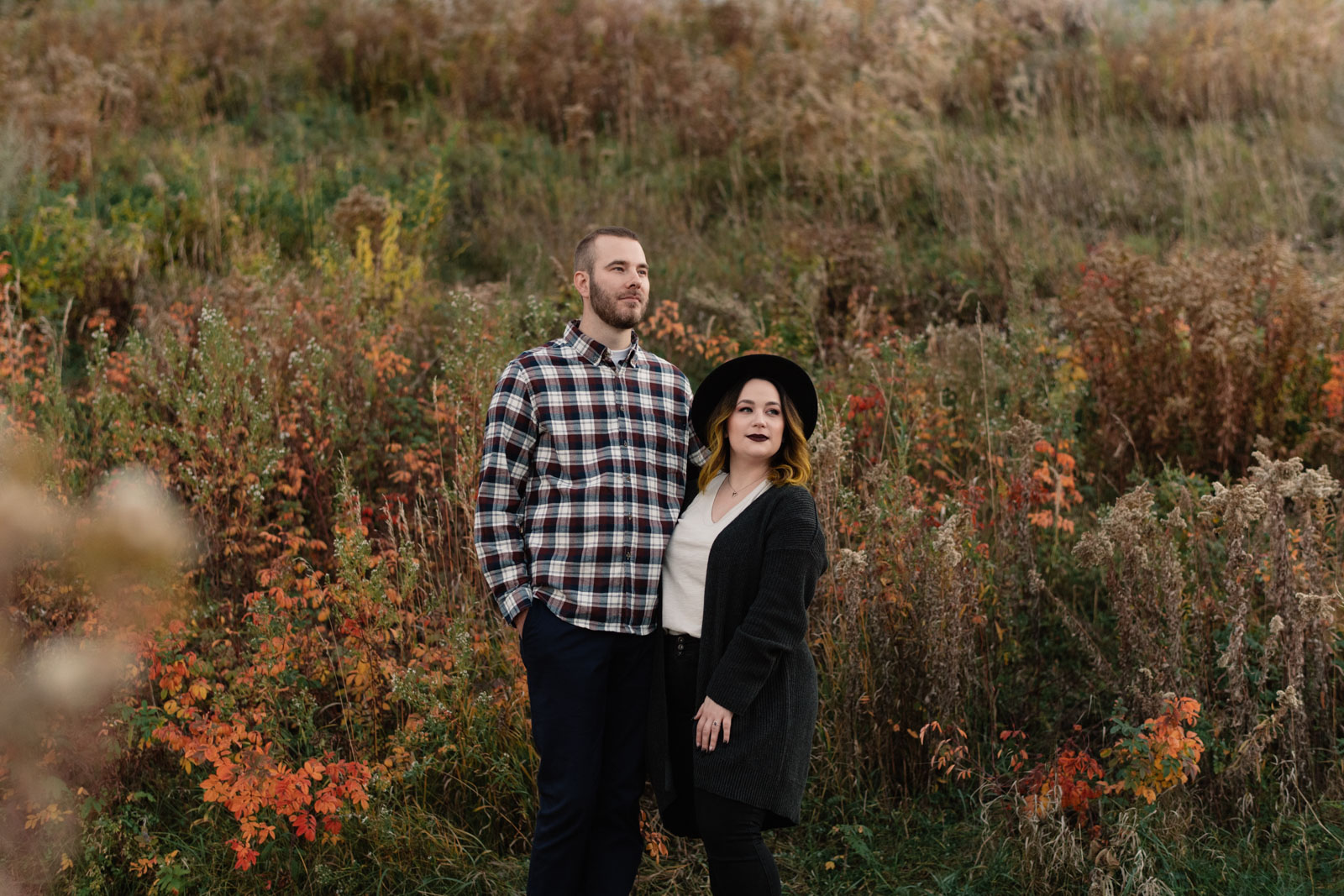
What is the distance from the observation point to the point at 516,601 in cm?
303

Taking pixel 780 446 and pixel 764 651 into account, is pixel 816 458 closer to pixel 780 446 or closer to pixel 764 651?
pixel 780 446

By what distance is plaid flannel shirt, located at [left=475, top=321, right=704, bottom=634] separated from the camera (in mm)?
3008

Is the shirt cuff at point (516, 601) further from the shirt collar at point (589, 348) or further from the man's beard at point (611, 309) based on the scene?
the man's beard at point (611, 309)

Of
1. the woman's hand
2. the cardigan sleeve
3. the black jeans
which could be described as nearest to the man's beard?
the cardigan sleeve

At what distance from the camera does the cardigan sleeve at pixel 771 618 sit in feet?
9.11

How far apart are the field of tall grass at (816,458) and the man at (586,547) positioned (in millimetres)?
707

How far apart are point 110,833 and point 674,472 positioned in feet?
7.48

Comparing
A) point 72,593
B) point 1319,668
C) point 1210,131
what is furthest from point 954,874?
point 1210,131

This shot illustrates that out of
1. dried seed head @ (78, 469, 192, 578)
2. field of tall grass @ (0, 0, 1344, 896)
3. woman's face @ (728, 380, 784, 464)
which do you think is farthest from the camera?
dried seed head @ (78, 469, 192, 578)

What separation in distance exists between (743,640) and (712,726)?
237 millimetres

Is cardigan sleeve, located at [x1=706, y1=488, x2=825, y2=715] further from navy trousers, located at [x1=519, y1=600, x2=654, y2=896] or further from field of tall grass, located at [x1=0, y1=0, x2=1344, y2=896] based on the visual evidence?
field of tall grass, located at [x1=0, y1=0, x2=1344, y2=896]

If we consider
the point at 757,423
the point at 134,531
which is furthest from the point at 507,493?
the point at 134,531

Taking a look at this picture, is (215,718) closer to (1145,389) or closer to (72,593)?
(72,593)

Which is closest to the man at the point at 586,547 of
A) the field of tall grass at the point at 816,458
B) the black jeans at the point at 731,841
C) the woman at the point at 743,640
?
the woman at the point at 743,640
